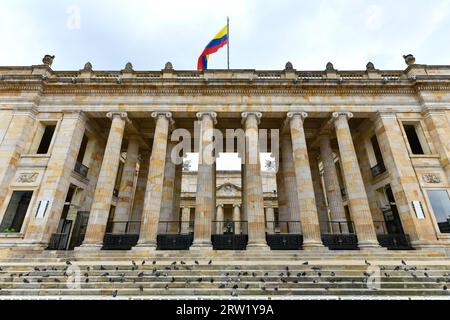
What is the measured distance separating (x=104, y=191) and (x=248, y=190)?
820 cm

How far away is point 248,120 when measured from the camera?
14953 mm

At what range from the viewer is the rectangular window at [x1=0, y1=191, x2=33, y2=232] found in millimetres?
12609

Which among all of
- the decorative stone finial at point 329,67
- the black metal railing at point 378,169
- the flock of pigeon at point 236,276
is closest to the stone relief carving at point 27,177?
the flock of pigeon at point 236,276

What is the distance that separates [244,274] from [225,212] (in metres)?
24.4

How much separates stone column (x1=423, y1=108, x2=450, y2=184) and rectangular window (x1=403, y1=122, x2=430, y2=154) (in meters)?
0.47

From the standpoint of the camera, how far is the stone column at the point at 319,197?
17.7 metres

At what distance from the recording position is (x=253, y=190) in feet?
44.4

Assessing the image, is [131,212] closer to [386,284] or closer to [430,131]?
[386,284]

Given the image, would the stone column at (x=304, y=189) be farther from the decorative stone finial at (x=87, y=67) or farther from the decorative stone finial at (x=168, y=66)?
the decorative stone finial at (x=87, y=67)

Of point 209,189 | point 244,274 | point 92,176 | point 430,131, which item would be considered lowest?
point 244,274

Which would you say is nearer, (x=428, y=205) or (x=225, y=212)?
(x=428, y=205)

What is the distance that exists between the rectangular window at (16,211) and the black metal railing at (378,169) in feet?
70.2
